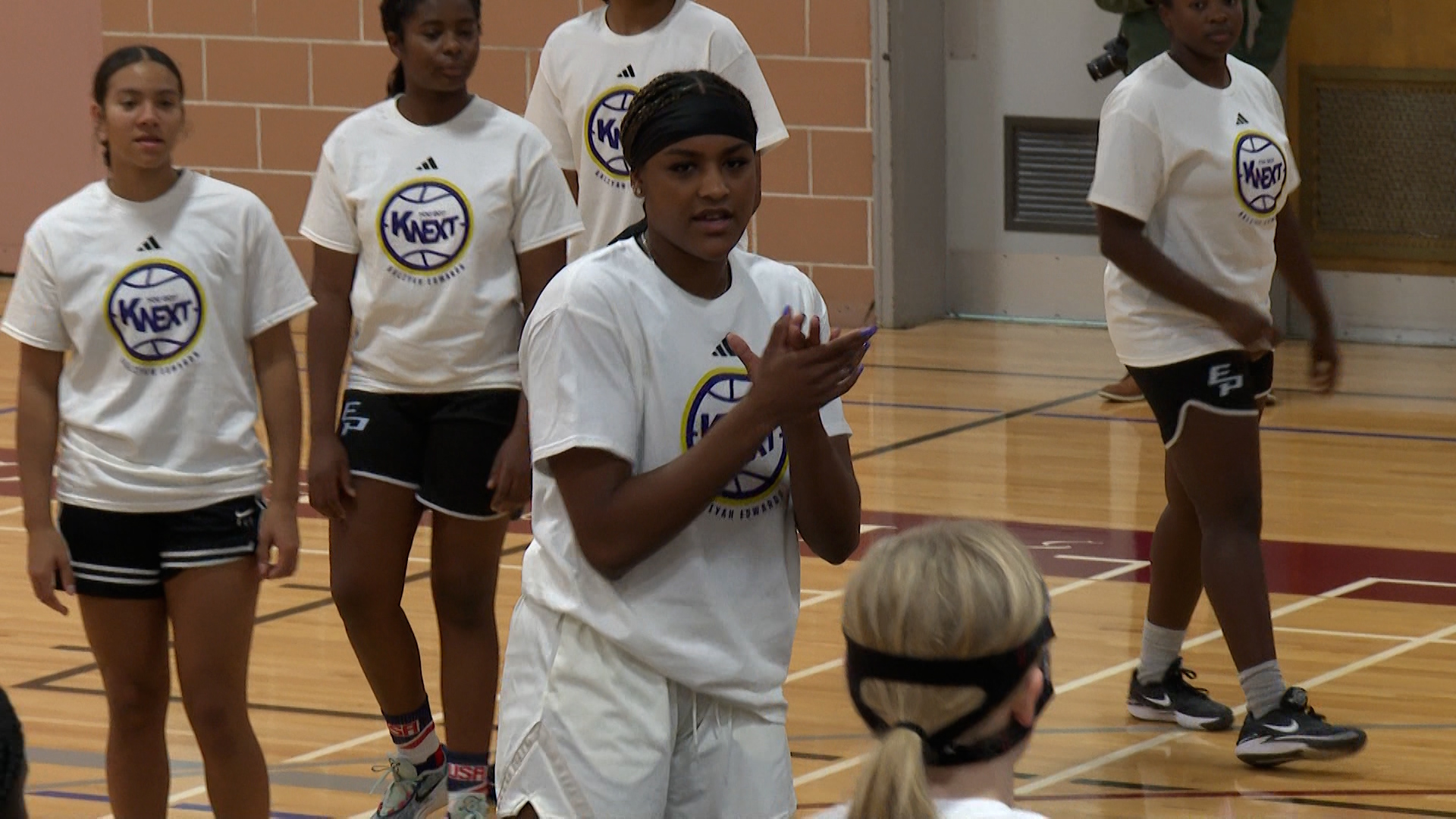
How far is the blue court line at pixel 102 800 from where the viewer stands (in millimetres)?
4102

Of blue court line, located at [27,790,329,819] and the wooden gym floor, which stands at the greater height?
the wooden gym floor

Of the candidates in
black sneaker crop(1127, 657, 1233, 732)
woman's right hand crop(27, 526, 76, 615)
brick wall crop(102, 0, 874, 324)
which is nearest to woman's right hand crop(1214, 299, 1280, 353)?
black sneaker crop(1127, 657, 1233, 732)

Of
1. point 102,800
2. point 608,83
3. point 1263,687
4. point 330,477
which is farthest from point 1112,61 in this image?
point 102,800

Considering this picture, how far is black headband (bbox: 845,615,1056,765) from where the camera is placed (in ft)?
6.09

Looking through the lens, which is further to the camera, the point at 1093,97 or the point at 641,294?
the point at 1093,97

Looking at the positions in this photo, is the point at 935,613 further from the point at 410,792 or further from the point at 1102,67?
the point at 1102,67

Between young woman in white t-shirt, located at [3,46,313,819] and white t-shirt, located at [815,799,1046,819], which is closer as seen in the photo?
white t-shirt, located at [815,799,1046,819]

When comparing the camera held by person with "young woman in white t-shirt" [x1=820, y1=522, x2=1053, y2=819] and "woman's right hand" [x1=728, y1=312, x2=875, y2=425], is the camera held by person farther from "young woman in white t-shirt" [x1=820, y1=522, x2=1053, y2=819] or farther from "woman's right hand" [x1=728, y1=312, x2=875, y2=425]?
"young woman in white t-shirt" [x1=820, y1=522, x2=1053, y2=819]

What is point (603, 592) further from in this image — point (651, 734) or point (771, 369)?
point (771, 369)

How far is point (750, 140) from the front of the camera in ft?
8.80

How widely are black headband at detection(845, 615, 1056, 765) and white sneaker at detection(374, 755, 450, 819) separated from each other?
2257 millimetres

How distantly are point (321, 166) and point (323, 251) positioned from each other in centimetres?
17

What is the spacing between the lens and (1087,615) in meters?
5.41

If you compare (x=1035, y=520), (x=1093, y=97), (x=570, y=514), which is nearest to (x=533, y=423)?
(x=570, y=514)
